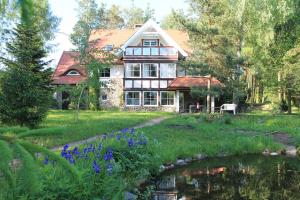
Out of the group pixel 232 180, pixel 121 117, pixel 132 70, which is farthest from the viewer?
pixel 132 70

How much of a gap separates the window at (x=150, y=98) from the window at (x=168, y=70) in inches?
69.9

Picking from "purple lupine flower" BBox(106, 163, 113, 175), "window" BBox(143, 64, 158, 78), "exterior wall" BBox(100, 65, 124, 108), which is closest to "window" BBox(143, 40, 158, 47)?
"window" BBox(143, 64, 158, 78)

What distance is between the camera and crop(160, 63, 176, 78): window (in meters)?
32.3

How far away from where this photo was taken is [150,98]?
106ft

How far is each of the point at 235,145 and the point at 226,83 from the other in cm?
Answer: 1205

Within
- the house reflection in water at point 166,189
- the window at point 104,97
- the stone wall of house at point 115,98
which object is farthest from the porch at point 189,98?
the house reflection in water at point 166,189

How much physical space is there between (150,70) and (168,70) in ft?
5.17

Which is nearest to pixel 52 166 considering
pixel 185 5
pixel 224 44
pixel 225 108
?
pixel 224 44

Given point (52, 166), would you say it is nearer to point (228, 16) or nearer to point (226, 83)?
point (226, 83)

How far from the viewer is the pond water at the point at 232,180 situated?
26.2 ft

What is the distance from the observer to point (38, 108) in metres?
13.7

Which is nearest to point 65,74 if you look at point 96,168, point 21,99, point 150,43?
point 150,43

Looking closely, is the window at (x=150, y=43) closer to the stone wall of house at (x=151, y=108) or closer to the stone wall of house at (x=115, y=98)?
the stone wall of house at (x=115, y=98)

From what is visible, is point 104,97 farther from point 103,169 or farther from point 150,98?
point 103,169
